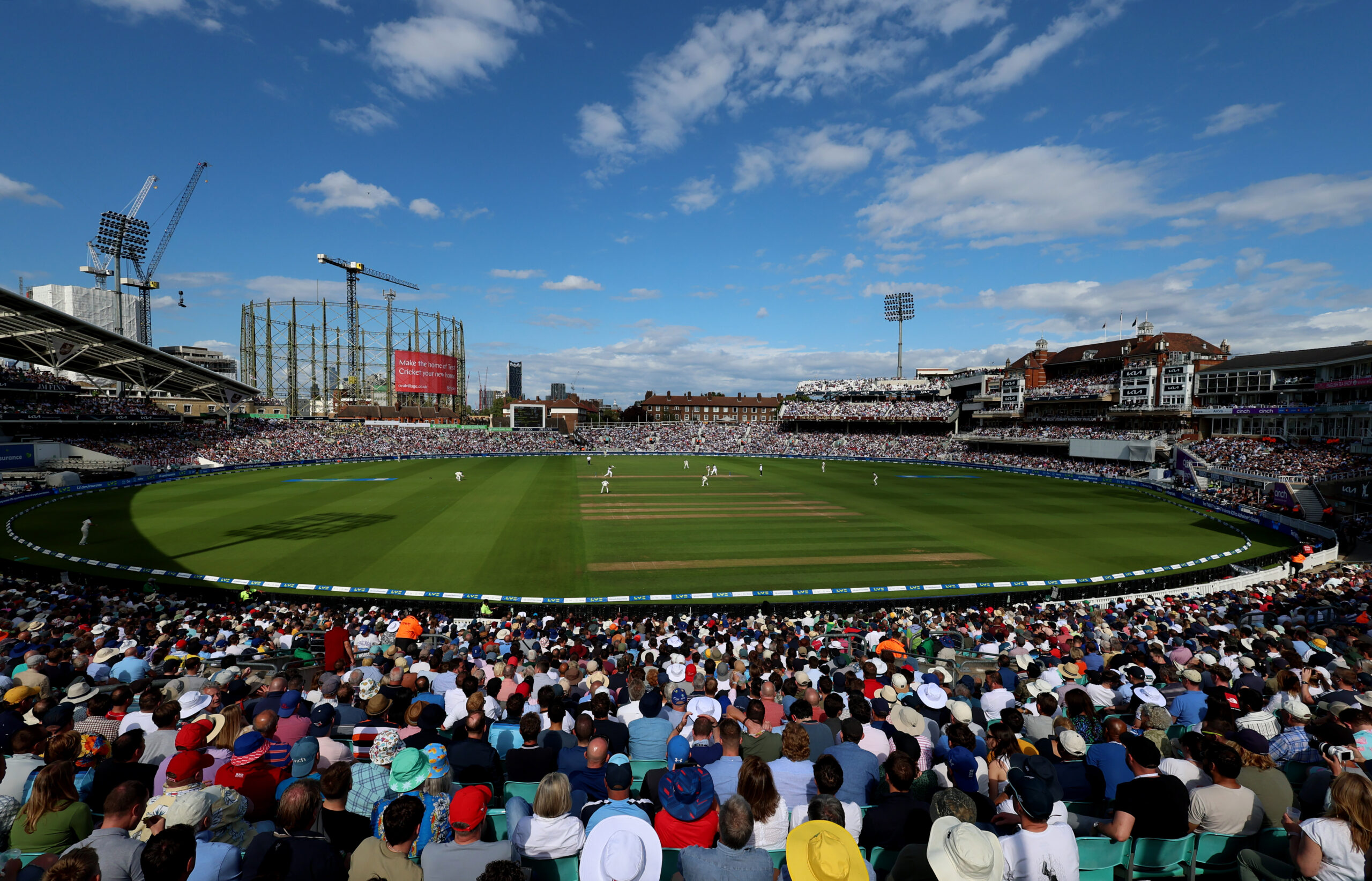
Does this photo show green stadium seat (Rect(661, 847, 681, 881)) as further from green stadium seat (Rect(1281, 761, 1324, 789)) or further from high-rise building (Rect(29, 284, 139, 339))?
high-rise building (Rect(29, 284, 139, 339))

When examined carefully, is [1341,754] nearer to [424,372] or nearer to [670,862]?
[670,862]

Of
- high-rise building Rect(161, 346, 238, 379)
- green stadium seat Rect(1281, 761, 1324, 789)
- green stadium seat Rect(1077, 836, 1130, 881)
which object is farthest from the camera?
high-rise building Rect(161, 346, 238, 379)

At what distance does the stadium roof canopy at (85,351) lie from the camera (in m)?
39.2

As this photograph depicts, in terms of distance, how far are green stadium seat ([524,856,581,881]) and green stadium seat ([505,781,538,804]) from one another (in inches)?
38.6

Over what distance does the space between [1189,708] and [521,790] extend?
25.2 feet

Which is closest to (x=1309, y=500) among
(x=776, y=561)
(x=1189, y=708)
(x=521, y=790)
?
(x=776, y=561)

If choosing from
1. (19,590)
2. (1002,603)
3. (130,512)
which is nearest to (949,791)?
(1002,603)

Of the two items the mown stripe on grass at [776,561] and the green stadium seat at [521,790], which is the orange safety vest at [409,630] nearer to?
the green stadium seat at [521,790]

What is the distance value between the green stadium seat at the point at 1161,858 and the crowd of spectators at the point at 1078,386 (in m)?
75.3

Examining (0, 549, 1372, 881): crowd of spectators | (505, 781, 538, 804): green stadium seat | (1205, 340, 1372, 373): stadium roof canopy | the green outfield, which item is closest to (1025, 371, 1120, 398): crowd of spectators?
(1205, 340, 1372, 373): stadium roof canopy

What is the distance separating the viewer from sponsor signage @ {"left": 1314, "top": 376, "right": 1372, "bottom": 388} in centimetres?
3809

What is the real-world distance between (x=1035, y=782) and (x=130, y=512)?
44160 millimetres

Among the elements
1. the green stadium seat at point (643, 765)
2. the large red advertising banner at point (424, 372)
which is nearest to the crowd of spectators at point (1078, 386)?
the green stadium seat at point (643, 765)

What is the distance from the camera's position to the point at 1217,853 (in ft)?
13.7
